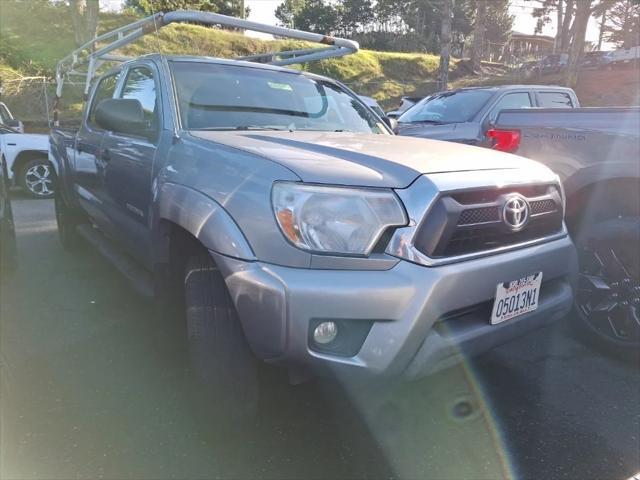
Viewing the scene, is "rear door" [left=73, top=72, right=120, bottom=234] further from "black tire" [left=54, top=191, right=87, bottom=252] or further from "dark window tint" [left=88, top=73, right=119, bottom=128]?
"black tire" [left=54, top=191, right=87, bottom=252]

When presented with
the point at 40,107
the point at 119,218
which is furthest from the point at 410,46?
the point at 119,218

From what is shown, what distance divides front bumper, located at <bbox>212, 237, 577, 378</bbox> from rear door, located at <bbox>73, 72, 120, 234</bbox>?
2.21 meters

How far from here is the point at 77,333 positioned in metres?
3.58

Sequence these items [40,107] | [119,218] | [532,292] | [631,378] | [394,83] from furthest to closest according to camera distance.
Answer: [394,83], [40,107], [119,218], [631,378], [532,292]

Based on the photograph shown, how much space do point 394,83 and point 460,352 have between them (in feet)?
91.9

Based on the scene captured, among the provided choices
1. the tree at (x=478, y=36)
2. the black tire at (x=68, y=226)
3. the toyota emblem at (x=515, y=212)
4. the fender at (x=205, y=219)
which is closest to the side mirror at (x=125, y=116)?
the fender at (x=205, y=219)

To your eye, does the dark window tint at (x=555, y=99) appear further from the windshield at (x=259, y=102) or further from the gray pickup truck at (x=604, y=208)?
the windshield at (x=259, y=102)

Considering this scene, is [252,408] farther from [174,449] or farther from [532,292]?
[532,292]

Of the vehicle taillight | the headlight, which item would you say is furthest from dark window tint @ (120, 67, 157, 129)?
the vehicle taillight

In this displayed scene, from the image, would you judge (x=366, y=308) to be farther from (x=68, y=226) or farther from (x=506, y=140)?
(x=68, y=226)

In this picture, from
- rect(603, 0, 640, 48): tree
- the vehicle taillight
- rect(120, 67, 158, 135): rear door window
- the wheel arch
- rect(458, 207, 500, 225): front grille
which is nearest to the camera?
rect(458, 207, 500, 225): front grille

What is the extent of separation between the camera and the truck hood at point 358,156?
2.07m

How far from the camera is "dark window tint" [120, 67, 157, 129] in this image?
3117mm

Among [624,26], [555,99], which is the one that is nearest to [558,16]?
[624,26]
